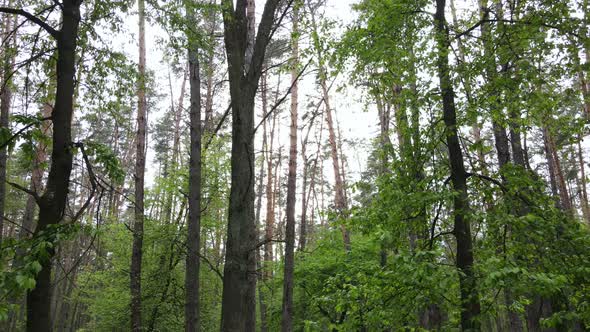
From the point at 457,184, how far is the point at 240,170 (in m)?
3.07

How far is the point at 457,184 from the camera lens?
517 centimetres

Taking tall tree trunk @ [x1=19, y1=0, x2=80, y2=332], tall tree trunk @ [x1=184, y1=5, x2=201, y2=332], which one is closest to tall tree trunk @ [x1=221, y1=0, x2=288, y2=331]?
tall tree trunk @ [x1=19, y1=0, x2=80, y2=332]

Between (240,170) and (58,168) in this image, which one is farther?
(240,170)

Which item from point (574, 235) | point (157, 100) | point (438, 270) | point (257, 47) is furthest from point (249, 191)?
point (157, 100)

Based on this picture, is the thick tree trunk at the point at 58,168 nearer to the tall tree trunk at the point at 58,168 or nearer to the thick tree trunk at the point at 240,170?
the tall tree trunk at the point at 58,168

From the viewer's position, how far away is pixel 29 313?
320 cm

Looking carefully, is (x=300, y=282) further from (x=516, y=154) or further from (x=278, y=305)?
(x=516, y=154)

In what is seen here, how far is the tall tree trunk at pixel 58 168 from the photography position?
323cm

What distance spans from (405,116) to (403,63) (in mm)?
756

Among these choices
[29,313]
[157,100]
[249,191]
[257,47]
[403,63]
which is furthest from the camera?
[157,100]

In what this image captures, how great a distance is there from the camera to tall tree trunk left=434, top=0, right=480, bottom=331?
4.40m


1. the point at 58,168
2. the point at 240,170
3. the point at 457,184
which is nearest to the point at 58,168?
the point at 58,168

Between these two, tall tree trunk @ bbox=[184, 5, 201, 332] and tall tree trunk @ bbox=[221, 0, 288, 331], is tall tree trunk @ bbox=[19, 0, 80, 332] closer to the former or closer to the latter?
tall tree trunk @ bbox=[221, 0, 288, 331]

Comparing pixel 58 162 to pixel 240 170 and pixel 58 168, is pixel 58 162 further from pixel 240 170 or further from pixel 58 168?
pixel 240 170
